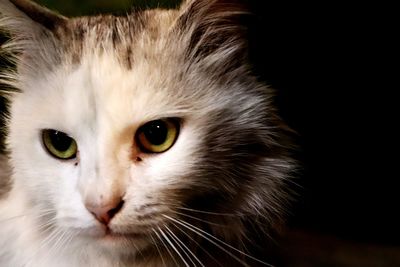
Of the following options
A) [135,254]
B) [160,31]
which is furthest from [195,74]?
[135,254]

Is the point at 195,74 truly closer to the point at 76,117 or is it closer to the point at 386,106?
the point at 76,117

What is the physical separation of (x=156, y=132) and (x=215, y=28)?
0.70 feet

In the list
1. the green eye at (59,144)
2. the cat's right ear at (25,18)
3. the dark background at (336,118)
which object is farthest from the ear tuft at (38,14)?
the dark background at (336,118)

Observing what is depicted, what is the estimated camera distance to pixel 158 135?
0.87 metres

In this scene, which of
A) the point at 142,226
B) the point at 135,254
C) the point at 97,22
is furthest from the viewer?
the point at 97,22

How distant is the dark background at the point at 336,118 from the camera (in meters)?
1.28

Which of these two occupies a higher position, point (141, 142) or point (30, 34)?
point (30, 34)

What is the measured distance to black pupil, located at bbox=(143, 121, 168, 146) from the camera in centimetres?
86

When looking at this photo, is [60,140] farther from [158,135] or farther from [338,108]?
[338,108]

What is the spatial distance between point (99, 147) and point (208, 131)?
Answer: 0.17m

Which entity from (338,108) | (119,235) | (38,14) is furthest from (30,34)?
(338,108)

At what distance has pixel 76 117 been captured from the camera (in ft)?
2.82

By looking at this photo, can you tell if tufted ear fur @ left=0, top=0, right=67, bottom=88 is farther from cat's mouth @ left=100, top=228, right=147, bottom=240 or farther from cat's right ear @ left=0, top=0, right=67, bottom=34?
cat's mouth @ left=100, top=228, right=147, bottom=240

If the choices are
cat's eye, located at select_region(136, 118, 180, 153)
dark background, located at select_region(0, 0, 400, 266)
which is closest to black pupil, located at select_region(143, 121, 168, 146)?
cat's eye, located at select_region(136, 118, 180, 153)
